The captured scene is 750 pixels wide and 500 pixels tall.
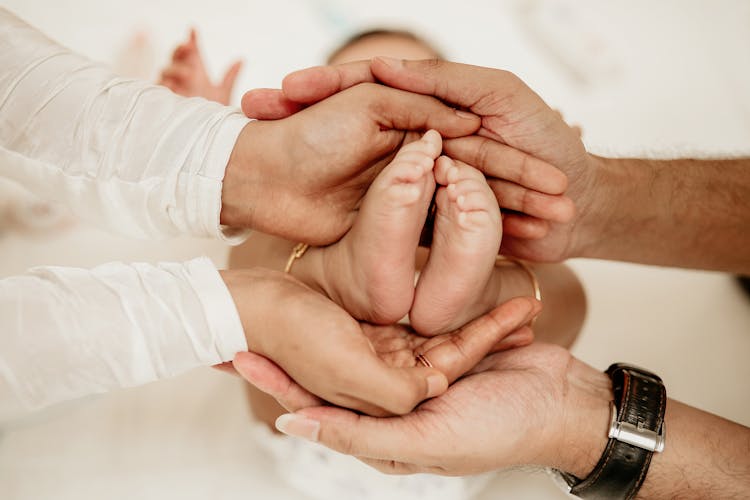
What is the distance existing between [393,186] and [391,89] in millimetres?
192

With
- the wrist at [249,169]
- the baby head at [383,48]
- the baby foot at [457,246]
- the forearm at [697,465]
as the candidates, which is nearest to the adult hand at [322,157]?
the wrist at [249,169]

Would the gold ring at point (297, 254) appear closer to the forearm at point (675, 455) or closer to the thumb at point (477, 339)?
the thumb at point (477, 339)

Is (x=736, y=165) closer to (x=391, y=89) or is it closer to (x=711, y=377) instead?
(x=711, y=377)

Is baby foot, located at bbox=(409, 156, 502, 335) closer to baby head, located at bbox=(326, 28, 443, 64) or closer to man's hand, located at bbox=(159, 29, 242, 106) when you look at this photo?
baby head, located at bbox=(326, 28, 443, 64)

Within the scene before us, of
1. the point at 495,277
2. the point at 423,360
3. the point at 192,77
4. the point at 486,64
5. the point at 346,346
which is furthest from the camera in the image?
the point at 486,64

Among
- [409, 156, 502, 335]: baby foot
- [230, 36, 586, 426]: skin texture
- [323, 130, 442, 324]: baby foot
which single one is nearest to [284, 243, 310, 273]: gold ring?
[230, 36, 586, 426]: skin texture

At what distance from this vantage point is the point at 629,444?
2.53ft

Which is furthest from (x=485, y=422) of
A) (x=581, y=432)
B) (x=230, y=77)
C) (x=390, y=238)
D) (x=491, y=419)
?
(x=230, y=77)

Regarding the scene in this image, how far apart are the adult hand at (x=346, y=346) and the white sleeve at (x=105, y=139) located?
15cm

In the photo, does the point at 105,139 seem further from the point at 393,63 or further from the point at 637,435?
the point at 637,435

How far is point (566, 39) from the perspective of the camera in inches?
61.1

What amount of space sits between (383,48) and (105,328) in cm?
71

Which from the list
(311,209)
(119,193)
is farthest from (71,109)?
(311,209)

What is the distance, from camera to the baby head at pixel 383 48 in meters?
1.14
